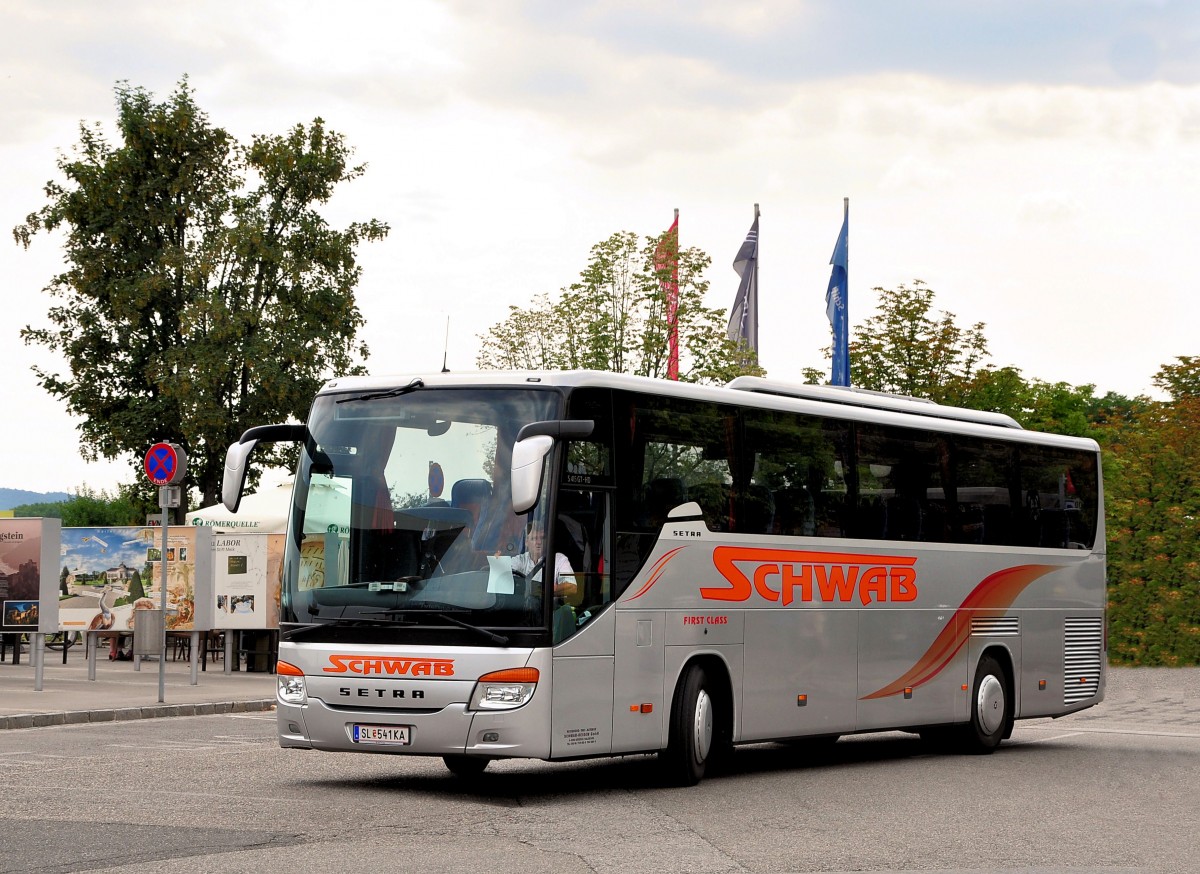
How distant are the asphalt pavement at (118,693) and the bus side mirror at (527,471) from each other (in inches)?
376

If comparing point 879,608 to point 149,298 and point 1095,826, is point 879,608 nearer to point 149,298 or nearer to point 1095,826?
point 1095,826

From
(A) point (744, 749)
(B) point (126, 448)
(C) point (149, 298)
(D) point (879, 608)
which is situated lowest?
(A) point (744, 749)

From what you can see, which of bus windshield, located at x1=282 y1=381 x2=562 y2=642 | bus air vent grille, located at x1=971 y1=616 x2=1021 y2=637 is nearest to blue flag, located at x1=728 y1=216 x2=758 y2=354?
bus air vent grille, located at x1=971 y1=616 x2=1021 y2=637

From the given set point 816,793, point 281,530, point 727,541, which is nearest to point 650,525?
point 727,541

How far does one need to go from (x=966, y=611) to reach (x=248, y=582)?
14.2m

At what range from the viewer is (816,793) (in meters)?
14.6

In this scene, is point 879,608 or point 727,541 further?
point 879,608

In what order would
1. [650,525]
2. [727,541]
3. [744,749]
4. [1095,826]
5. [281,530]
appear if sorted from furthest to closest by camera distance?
[281,530]
[744,749]
[727,541]
[650,525]
[1095,826]

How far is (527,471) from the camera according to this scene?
1238cm

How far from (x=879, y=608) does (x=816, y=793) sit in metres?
3.55

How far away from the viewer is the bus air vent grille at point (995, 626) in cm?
1961

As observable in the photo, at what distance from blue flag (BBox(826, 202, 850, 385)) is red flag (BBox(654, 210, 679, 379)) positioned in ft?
16.7

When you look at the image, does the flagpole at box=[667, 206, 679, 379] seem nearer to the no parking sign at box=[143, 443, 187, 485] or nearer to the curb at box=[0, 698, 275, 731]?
the curb at box=[0, 698, 275, 731]

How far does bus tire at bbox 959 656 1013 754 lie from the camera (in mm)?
19609
